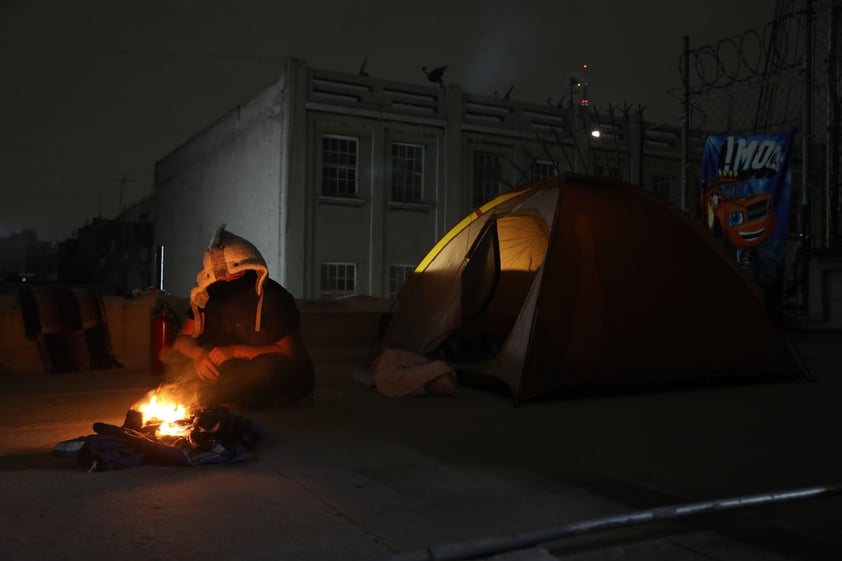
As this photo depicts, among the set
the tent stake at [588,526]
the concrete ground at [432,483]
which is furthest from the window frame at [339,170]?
the tent stake at [588,526]

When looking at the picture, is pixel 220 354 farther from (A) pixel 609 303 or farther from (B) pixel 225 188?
(B) pixel 225 188

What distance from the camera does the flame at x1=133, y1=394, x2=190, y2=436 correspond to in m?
4.09

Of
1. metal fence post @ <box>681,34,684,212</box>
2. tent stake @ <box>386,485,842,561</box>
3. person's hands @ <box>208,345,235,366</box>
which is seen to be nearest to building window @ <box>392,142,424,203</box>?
metal fence post @ <box>681,34,684,212</box>

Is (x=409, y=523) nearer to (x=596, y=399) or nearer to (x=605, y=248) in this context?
(x=596, y=399)

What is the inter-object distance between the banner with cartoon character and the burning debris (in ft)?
27.6

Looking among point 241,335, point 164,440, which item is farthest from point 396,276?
point 164,440

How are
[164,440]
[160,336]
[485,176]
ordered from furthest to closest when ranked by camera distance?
[485,176] → [160,336] → [164,440]

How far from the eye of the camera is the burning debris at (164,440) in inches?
146

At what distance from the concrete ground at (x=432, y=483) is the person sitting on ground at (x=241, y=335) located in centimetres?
23

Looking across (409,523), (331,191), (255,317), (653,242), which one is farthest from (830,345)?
(331,191)

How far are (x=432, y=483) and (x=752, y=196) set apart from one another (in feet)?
27.8

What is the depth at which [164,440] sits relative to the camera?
3939 millimetres

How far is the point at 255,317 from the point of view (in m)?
5.40

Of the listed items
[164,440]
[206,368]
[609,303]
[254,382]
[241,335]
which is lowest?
[164,440]
